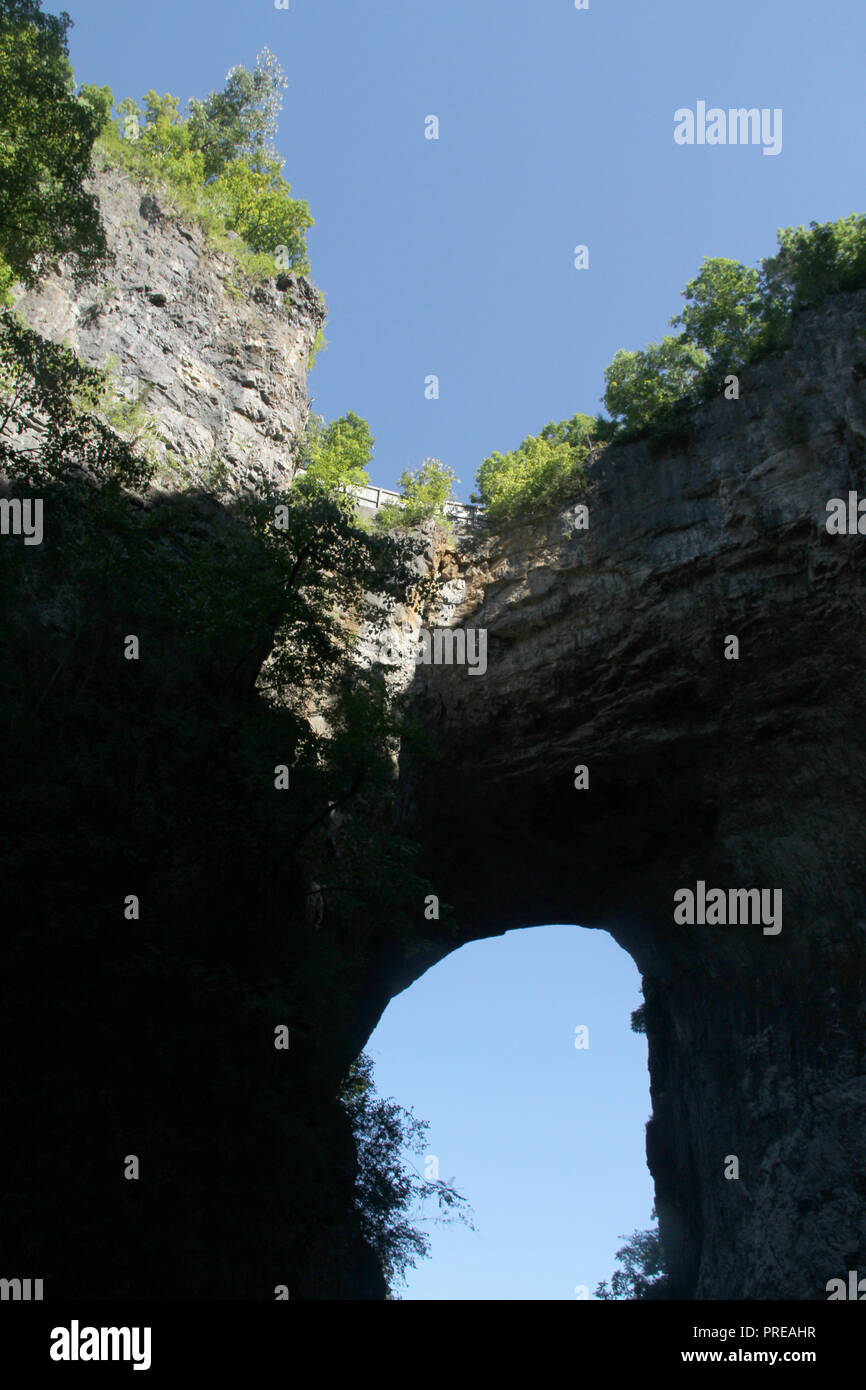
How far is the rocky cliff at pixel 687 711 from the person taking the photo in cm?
1736

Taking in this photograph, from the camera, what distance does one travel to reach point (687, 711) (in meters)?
19.7

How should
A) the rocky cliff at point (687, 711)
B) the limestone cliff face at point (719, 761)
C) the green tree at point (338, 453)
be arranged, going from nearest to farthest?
the limestone cliff face at point (719, 761) < the rocky cliff at point (687, 711) < the green tree at point (338, 453)

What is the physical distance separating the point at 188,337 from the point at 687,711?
40.6ft

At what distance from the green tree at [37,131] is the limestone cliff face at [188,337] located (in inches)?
155

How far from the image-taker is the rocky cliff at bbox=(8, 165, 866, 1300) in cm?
1736

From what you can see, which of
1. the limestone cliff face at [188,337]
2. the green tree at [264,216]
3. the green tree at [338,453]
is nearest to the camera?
the limestone cliff face at [188,337]

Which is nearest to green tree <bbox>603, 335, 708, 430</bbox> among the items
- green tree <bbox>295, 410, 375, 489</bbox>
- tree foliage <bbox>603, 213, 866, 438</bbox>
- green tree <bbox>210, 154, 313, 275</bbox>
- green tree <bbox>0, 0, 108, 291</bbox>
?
tree foliage <bbox>603, 213, 866, 438</bbox>

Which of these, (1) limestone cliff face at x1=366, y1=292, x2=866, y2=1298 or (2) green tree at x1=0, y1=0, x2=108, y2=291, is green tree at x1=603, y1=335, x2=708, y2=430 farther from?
(2) green tree at x1=0, y1=0, x2=108, y2=291

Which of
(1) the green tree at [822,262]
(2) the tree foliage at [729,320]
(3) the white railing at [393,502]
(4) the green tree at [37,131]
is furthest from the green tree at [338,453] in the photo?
(1) the green tree at [822,262]

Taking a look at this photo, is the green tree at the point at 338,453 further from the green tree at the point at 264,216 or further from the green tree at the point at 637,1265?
the green tree at the point at 637,1265

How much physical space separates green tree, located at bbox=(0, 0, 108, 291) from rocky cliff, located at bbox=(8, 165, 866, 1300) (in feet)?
14.2

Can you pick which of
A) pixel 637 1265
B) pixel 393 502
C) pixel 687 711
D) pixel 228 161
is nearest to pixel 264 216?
pixel 228 161

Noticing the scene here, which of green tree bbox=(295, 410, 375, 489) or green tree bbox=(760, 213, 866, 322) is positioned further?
green tree bbox=(295, 410, 375, 489)
